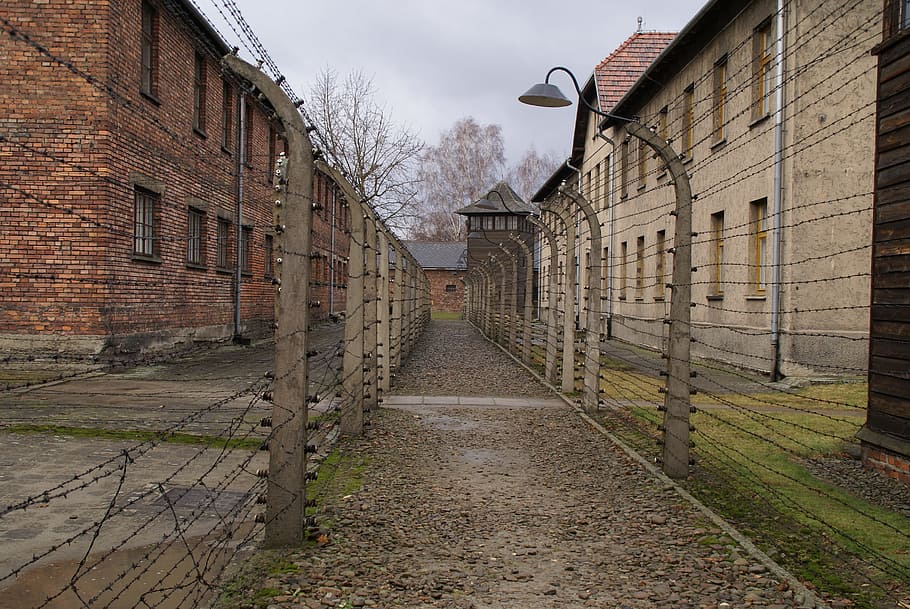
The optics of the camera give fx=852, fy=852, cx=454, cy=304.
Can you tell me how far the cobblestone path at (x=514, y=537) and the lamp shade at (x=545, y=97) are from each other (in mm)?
4262

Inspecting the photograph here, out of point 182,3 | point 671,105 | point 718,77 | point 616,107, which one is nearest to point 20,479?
point 182,3

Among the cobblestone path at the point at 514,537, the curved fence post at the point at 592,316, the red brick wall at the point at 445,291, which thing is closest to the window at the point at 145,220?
the curved fence post at the point at 592,316

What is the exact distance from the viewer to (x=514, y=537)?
17.3ft

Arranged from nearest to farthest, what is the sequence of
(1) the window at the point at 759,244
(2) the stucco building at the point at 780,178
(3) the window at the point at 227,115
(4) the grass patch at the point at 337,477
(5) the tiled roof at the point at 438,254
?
(4) the grass patch at the point at 337,477, (2) the stucco building at the point at 780,178, (1) the window at the point at 759,244, (3) the window at the point at 227,115, (5) the tiled roof at the point at 438,254

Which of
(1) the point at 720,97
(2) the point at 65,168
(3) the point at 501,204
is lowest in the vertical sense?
(2) the point at 65,168

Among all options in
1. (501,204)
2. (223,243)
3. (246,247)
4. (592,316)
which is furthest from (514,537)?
(501,204)

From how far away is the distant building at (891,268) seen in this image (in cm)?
665

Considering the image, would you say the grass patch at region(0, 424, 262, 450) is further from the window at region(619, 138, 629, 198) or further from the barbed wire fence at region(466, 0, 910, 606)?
the window at region(619, 138, 629, 198)

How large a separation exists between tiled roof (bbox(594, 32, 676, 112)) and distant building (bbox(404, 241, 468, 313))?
1523 inches

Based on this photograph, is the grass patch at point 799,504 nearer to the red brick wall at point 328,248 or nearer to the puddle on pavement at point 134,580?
the puddle on pavement at point 134,580

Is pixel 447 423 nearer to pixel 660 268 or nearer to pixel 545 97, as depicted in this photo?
pixel 545 97

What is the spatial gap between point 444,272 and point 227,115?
48.3 m

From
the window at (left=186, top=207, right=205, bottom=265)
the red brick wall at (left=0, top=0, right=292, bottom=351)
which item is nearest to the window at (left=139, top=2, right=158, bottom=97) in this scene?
the red brick wall at (left=0, top=0, right=292, bottom=351)

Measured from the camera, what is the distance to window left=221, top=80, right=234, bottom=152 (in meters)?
20.3
